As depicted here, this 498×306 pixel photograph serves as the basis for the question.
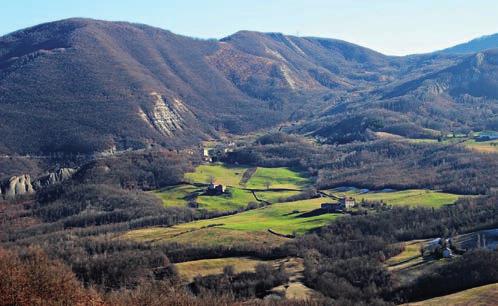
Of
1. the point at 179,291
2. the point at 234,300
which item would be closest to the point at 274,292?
the point at 234,300

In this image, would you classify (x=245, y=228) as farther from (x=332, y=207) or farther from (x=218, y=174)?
(x=218, y=174)

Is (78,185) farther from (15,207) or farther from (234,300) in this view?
(234,300)

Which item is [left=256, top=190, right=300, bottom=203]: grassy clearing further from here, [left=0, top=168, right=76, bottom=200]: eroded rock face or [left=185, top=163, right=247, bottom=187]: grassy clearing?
[left=0, top=168, right=76, bottom=200]: eroded rock face

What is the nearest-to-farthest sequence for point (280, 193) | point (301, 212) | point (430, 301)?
point (430, 301)
point (301, 212)
point (280, 193)

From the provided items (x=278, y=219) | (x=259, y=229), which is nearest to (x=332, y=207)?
(x=278, y=219)

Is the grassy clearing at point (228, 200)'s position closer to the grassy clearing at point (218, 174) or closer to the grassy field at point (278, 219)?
the grassy field at point (278, 219)

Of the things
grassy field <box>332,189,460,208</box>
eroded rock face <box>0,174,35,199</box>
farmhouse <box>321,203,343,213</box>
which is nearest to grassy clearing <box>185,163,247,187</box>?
grassy field <box>332,189,460,208</box>
